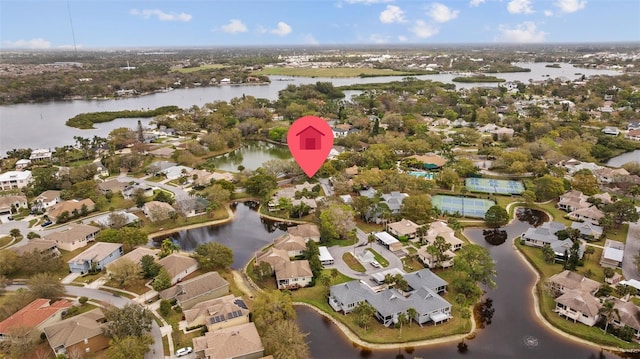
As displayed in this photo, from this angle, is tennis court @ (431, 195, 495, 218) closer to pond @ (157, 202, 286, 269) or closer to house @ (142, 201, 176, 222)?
pond @ (157, 202, 286, 269)

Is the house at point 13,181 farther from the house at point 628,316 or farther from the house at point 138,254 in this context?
the house at point 628,316

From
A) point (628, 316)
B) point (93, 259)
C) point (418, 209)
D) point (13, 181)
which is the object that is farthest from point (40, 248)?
point (628, 316)

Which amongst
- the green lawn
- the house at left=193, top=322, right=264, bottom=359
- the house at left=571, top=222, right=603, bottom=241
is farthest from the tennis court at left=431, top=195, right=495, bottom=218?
the house at left=193, top=322, right=264, bottom=359

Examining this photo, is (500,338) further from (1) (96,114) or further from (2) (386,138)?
(1) (96,114)

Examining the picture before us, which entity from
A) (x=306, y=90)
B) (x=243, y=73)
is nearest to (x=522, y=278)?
(x=306, y=90)

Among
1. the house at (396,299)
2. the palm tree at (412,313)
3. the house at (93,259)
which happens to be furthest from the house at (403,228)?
the house at (93,259)

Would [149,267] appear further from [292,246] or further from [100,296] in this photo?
[292,246]
